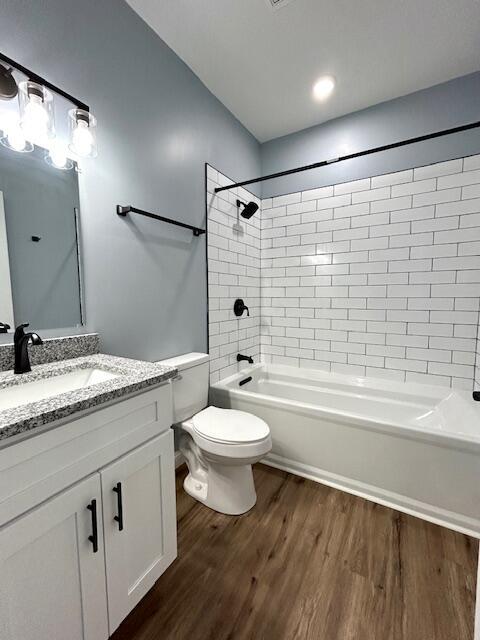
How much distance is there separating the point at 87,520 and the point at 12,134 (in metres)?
1.40

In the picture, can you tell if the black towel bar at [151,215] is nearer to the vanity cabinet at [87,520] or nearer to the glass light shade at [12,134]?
the glass light shade at [12,134]

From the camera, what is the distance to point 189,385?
5.70 ft

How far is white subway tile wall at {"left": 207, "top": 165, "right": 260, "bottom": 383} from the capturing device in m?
2.15

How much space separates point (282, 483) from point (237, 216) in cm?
210

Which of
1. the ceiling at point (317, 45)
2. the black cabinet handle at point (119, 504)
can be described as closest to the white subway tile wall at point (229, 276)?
the ceiling at point (317, 45)

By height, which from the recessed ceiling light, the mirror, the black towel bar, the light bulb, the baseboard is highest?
the recessed ceiling light

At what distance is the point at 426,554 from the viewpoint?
1293 mm

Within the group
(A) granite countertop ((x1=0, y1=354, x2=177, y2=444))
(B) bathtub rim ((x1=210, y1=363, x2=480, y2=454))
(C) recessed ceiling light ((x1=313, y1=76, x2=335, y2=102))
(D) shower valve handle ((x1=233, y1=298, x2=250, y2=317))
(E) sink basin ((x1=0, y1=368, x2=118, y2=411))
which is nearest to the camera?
(A) granite countertop ((x1=0, y1=354, x2=177, y2=444))

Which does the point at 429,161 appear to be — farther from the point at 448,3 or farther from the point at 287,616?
the point at 287,616

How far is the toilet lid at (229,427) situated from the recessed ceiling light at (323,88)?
2.35 m

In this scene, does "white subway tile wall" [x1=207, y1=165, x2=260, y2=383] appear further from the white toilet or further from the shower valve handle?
the white toilet

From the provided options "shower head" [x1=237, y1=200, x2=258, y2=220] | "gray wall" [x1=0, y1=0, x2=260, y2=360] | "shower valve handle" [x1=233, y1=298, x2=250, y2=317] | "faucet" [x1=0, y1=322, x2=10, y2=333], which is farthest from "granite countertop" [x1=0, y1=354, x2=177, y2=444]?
"shower head" [x1=237, y1=200, x2=258, y2=220]

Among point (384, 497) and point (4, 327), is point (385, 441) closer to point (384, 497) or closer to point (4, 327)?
point (384, 497)

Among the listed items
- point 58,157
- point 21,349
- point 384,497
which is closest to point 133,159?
point 58,157
